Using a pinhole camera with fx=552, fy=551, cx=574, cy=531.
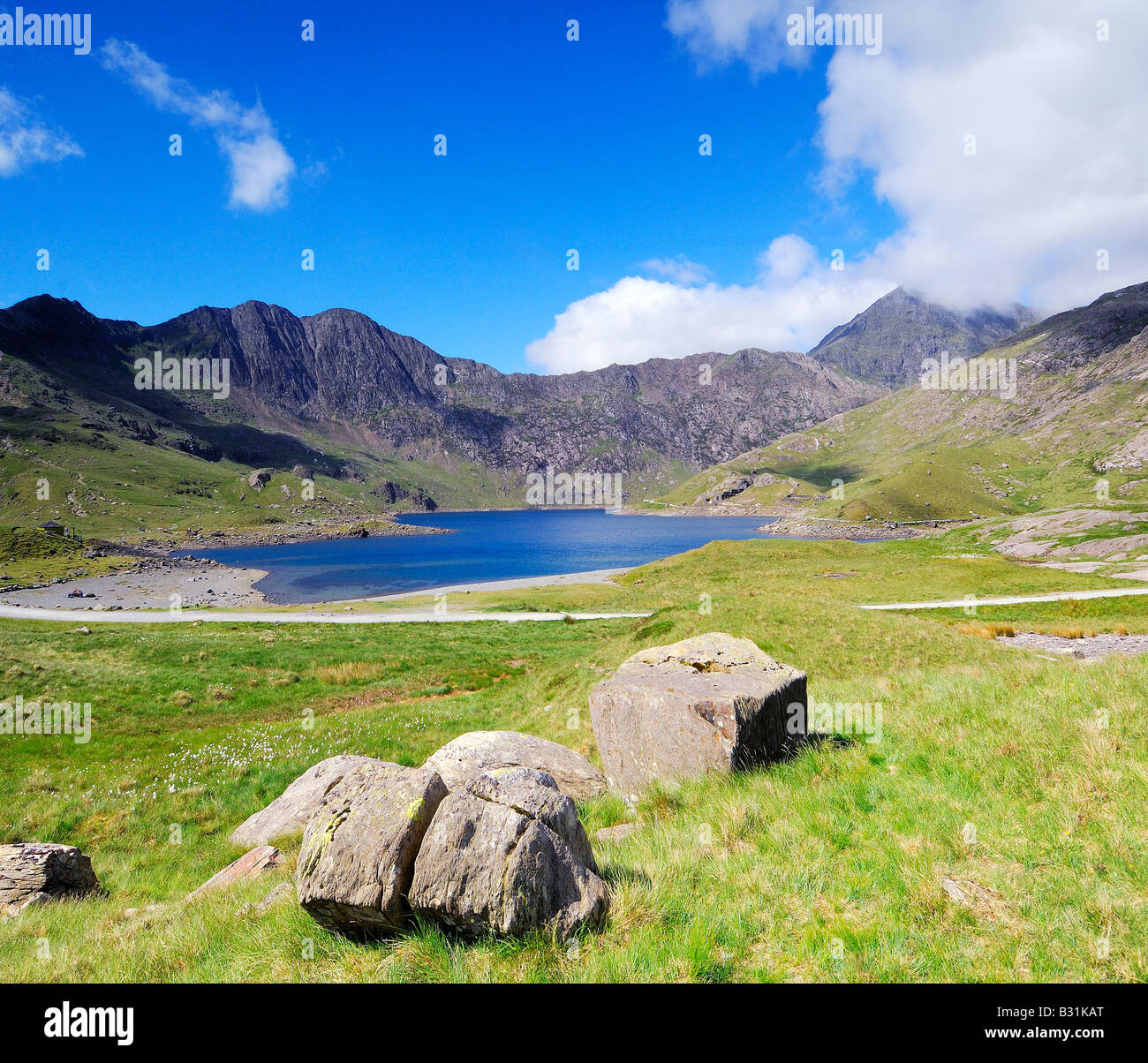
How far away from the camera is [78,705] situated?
23.8m

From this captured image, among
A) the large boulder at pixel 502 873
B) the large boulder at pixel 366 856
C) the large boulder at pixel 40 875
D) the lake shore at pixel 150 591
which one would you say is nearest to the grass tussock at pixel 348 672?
the large boulder at pixel 40 875

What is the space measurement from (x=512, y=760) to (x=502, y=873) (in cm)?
568

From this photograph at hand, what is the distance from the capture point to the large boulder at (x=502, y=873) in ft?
18.0

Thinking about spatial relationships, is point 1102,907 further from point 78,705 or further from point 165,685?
point 165,685

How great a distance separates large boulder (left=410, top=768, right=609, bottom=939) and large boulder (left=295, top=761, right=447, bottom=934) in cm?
25

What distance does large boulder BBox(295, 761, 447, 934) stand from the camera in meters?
5.61

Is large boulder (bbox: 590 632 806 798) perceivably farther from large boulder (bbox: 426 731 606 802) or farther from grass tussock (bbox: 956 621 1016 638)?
grass tussock (bbox: 956 621 1016 638)

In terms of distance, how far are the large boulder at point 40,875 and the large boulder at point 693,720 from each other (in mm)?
10599

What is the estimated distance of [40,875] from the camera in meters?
10.3

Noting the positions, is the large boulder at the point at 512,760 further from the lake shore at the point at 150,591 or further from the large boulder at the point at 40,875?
the lake shore at the point at 150,591

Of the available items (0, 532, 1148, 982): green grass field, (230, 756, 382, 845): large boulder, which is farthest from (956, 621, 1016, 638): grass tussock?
(230, 756, 382, 845): large boulder

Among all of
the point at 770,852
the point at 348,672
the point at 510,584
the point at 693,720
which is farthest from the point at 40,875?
the point at 510,584

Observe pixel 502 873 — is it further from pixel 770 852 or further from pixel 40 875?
pixel 40 875
